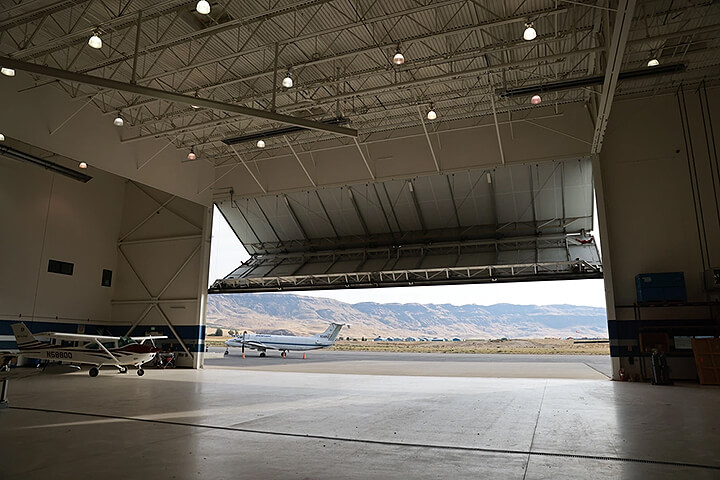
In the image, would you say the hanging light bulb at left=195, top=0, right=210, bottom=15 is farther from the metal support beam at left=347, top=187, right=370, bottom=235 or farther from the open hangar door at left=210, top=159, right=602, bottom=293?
the metal support beam at left=347, top=187, right=370, bottom=235

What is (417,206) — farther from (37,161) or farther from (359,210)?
(37,161)

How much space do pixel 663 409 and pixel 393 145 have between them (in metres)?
14.1

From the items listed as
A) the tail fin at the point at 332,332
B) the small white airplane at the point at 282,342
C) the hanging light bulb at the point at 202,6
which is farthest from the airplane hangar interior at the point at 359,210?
the tail fin at the point at 332,332

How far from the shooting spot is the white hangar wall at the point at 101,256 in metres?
19.2

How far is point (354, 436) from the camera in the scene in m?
6.09

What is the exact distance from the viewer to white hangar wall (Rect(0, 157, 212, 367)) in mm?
19219

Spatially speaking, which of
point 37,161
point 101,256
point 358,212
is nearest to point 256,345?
point 101,256

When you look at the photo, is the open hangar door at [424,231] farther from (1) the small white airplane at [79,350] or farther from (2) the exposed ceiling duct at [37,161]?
(2) the exposed ceiling duct at [37,161]

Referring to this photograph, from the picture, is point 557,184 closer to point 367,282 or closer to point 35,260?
point 367,282

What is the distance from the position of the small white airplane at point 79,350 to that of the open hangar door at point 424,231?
19.8ft

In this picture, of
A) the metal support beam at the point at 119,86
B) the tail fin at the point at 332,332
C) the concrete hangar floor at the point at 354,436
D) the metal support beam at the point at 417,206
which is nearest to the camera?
the concrete hangar floor at the point at 354,436

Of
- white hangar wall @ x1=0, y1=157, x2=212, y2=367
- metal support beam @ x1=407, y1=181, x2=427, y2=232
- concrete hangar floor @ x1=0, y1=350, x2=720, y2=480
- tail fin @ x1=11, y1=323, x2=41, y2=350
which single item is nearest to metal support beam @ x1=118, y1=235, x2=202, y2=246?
white hangar wall @ x1=0, y1=157, x2=212, y2=367

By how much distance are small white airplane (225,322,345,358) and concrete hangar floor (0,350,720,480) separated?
90.4 feet

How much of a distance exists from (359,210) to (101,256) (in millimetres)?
13356
